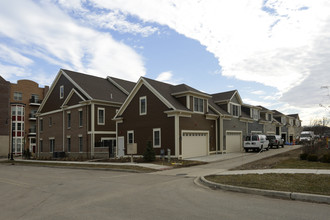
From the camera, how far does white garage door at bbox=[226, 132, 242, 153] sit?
107 ft

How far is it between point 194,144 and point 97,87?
15.5 m

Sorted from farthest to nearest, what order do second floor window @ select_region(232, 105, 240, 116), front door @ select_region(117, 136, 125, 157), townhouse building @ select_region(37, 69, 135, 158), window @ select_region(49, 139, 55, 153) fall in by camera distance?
window @ select_region(49, 139, 55, 153) < second floor window @ select_region(232, 105, 240, 116) < townhouse building @ select_region(37, 69, 135, 158) < front door @ select_region(117, 136, 125, 157)

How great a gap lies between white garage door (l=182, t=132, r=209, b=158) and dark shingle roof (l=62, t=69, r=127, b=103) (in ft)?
38.8

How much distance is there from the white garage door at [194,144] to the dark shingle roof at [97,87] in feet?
38.8

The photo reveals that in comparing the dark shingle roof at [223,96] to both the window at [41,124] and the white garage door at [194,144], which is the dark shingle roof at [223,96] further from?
the window at [41,124]

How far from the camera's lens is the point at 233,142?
34.1m

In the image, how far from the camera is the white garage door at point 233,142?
107 ft

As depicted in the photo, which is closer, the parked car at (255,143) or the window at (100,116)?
the parked car at (255,143)

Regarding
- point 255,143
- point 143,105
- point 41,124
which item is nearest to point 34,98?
point 41,124

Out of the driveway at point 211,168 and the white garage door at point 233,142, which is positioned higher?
the white garage door at point 233,142

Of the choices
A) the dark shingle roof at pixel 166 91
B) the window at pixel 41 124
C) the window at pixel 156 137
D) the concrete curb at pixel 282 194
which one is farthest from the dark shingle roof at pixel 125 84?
the concrete curb at pixel 282 194

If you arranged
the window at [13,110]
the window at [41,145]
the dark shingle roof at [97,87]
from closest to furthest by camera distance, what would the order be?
the dark shingle roof at [97,87], the window at [41,145], the window at [13,110]

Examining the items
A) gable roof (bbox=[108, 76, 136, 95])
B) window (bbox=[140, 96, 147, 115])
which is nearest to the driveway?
window (bbox=[140, 96, 147, 115])

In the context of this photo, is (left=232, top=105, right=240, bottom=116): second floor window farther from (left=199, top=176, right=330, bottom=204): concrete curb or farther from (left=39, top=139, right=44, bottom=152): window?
(left=39, top=139, right=44, bottom=152): window
